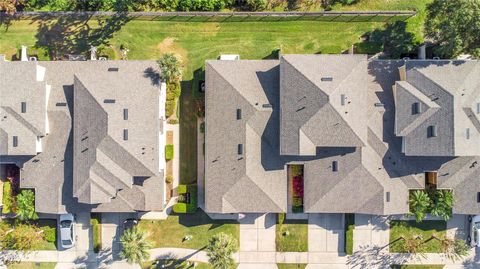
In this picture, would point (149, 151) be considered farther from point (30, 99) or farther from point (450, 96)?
point (450, 96)

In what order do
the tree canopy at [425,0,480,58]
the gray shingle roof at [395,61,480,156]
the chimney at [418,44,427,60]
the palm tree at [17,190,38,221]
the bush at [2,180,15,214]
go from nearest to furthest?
the tree canopy at [425,0,480,58] < the gray shingle roof at [395,61,480,156] < the palm tree at [17,190,38,221] < the chimney at [418,44,427,60] < the bush at [2,180,15,214]

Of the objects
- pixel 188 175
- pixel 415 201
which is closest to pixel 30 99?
pixel 188 175

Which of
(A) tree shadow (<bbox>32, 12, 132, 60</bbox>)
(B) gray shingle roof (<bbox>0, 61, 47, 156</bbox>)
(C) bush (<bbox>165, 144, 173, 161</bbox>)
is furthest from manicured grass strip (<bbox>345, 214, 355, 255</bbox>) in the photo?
(B) gray shingle roof (<bbox>0, 61, 47, 156</bbox>)

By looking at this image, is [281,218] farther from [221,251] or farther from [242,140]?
[242,140]

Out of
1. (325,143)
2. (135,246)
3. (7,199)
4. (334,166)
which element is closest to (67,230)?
(7,199)

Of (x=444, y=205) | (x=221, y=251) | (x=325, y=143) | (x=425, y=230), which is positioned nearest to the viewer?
(x=325, y=143)

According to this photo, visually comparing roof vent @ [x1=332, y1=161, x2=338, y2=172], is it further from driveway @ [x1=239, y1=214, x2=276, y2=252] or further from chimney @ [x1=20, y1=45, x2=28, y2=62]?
chimney @ [x1=20, y1=45, x2=28, y2=62]
